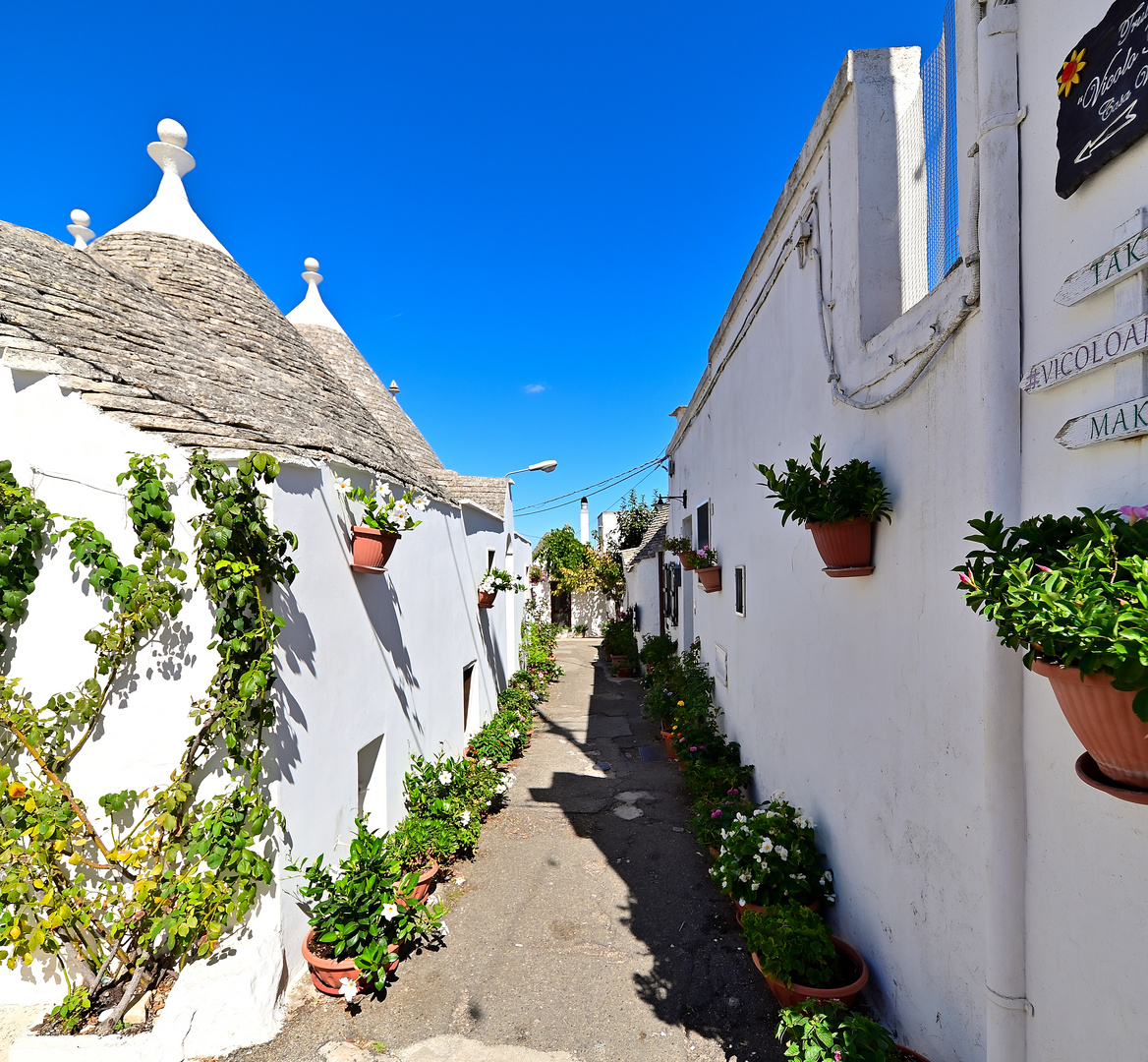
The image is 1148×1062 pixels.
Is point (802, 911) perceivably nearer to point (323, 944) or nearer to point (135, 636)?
point (323, 944)

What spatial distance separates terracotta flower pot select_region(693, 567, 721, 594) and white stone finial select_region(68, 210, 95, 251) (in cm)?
1068

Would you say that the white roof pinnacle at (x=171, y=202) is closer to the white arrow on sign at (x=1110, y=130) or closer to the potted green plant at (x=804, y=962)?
the white arrow on sign at (x=1110, y=130)

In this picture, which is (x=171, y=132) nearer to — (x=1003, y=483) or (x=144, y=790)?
(x=144, y=790)

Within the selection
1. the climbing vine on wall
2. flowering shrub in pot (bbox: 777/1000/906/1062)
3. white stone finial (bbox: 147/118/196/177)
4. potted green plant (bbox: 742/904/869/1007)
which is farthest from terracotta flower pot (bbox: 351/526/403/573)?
white stone finial (bbox: 147/118/196/177)

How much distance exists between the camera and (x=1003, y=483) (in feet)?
6.89

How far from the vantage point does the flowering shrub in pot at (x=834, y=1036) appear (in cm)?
270

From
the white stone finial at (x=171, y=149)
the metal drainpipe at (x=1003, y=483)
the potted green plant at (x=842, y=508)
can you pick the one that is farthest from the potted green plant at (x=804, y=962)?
the white stone finial at (x=171, y=149)

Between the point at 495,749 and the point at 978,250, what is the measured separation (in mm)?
7547

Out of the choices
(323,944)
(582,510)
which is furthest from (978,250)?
(582,510)

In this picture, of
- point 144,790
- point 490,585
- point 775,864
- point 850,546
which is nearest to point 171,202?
point 490,585

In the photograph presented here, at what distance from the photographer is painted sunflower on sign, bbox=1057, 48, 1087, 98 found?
183cm

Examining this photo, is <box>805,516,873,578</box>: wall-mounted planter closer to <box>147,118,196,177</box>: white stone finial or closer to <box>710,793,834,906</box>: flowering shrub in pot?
<box>710,793,834,906</box>: flowering shrub in pot

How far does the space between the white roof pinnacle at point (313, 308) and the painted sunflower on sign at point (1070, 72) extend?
12.8 m

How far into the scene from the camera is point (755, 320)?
232 inches
